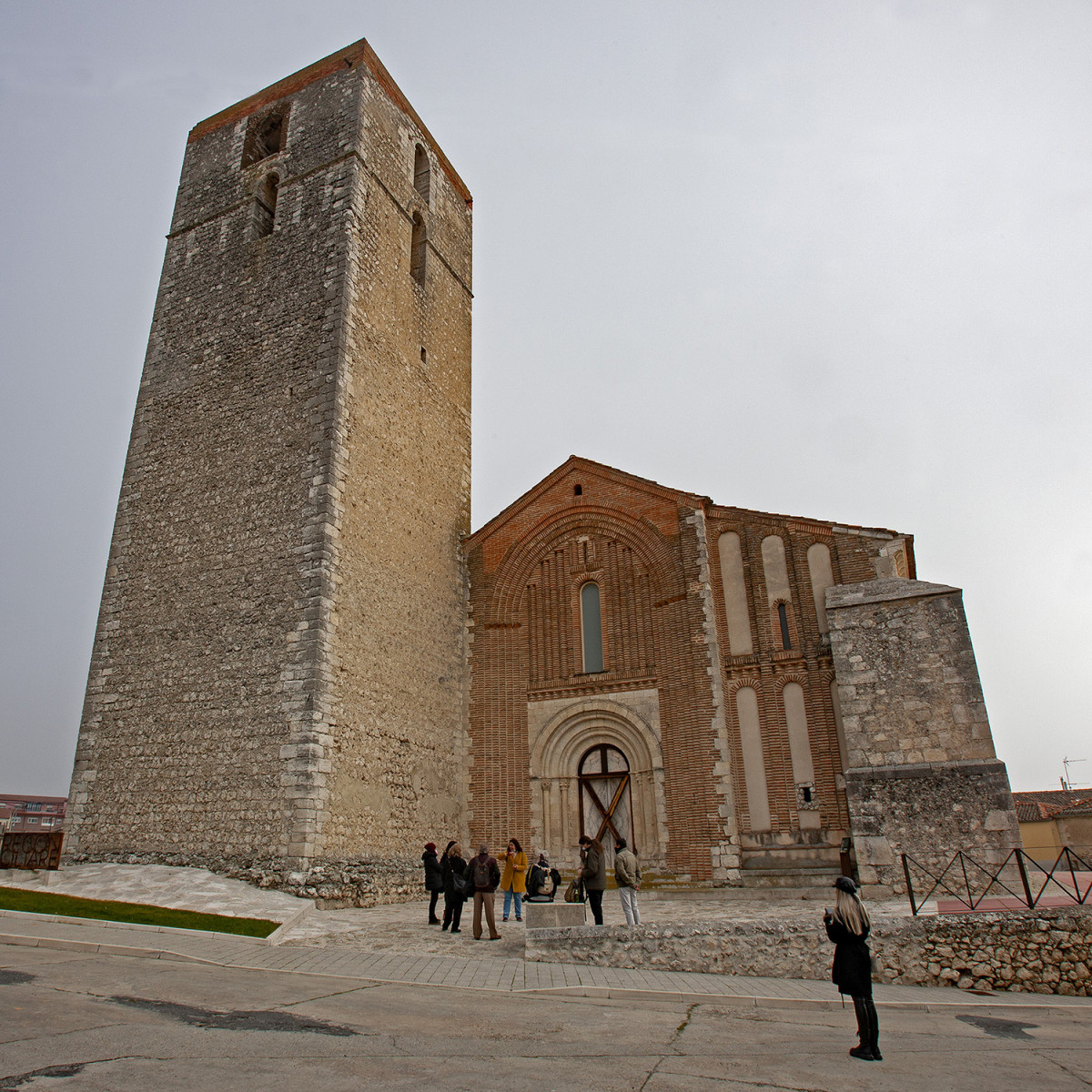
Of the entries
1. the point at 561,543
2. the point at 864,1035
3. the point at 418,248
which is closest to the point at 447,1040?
the point at 864,1035

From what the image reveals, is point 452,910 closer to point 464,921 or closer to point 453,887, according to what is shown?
point 453,887

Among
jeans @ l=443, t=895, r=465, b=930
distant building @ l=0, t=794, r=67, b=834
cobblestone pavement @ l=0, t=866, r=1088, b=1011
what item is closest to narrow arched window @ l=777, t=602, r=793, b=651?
cobblestone pavement @ l=0, t=866, r=1088, b=1011

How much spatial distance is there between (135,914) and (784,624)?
468 inches

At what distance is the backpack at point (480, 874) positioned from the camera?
10547 mm

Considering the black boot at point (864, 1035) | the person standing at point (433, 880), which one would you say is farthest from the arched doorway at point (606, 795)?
the black boot at point (864, 1035)

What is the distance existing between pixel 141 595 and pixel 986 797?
14.8 metres

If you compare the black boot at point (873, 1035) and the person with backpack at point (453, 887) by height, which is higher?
the person with backpack at point (453, 887)

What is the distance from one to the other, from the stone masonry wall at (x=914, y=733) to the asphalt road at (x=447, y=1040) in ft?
17.5

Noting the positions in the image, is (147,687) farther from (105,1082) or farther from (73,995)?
(105,1082)

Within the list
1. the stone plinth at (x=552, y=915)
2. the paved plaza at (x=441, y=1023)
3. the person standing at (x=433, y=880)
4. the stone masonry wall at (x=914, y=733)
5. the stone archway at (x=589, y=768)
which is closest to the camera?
the paved plaza at (x=441, y=1023)

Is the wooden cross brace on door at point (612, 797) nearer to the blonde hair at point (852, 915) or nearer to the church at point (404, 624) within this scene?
the church at point (404, 624)

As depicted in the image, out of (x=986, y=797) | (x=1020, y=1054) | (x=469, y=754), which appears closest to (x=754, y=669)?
(x=986, y=797)

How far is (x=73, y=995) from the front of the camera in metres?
6.05

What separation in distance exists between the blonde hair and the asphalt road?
30.9 inches
